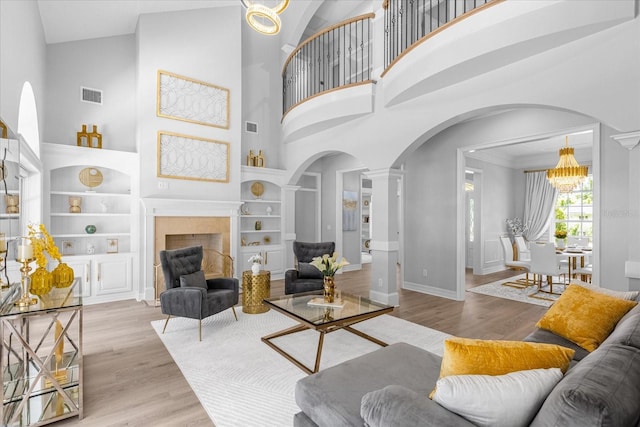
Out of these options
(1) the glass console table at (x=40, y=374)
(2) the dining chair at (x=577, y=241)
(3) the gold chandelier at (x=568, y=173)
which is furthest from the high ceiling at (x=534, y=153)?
(1) the glass console table at (x=40, y=374)

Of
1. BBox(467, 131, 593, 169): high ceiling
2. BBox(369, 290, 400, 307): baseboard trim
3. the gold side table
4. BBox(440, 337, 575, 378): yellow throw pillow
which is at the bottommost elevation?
BBox(369, 290, 400, 307): baseboard trim

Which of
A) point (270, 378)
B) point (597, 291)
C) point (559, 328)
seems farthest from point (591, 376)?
point (270, 378)

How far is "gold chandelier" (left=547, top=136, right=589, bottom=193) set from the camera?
590 centimetres

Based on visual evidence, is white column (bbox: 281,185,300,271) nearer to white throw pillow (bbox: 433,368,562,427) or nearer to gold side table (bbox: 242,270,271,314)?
gold side table (bbox: 242,270,271,314)

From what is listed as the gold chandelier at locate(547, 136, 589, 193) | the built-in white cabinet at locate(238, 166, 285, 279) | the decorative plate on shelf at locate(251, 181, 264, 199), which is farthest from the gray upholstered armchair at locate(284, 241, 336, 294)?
the gold chandelier at locate(547, 136, 589, 193)

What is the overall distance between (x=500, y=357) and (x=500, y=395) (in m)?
0.18

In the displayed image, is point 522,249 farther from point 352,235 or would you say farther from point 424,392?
point 424,392

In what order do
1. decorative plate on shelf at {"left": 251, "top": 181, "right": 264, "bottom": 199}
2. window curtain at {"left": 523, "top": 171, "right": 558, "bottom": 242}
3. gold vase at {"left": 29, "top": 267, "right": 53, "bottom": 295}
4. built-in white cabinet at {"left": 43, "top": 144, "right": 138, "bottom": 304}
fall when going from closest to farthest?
gold vase at {"left": 29, "top": 267, "right": 53, "bottom": 295}
built-in white cabinet at {"left": 43, "top": 144, "right": 138, "bottom": 304}
decorative plate on shelf at {"left": 251, "top": 181, "right": 264, "bottom": 199}
window curtain at {"left": 523, "top": 171, "right": 558, "bottom": 242}

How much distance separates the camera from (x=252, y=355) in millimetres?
3105

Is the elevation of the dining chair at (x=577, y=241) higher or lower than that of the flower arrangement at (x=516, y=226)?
lower

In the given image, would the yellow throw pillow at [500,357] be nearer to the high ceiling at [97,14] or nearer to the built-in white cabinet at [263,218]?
the built-in white cabinet at [263,218]

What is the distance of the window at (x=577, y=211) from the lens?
798 cm

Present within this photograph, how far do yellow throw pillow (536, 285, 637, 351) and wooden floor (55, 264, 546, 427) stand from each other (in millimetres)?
1323

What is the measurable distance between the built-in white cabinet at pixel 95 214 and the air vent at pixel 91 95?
0.93 m
